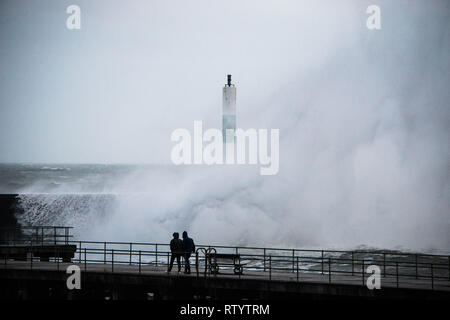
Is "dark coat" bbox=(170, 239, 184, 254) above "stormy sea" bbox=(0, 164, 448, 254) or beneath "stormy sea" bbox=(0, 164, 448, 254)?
above

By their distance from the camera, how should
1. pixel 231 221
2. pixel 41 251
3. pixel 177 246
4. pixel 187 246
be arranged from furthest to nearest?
pixel 231 221 < pixel 41 251 < pixel 177 246 < pixel 187 246

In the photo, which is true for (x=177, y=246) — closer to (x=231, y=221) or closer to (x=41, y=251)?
(x=41, y=251)

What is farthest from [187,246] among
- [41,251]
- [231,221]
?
[231,221]

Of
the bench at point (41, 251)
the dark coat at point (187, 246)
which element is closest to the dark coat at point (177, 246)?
the dark coat at point (187, 246)

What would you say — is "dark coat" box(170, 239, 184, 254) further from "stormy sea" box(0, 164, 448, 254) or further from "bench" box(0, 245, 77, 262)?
"stormy sea" box(0, 164, 448, 254)

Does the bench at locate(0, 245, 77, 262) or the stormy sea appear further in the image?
the stormy sea

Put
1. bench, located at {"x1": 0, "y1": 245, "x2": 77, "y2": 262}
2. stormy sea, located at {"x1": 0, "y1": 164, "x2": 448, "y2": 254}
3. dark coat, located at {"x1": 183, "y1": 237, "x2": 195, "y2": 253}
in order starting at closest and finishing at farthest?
dark coat, located at {"x1": 183, "y1": 237, "x2": 195, "y2": 253} < bench, located at {"x1": 0, "y1": 245, "x2": 77, "y2": 262} < stormy sea, located at {"x1": 0, "y1": 164, "x2": 448, "y2": 254}

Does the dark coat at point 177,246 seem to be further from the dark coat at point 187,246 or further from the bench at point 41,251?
the bench at point 41,251

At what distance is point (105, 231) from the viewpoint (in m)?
65.1

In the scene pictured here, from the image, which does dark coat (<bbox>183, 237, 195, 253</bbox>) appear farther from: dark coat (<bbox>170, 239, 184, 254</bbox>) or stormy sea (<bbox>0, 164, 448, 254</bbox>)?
stormy sea (<bbox>0, 164, 448, 254</bbox>)

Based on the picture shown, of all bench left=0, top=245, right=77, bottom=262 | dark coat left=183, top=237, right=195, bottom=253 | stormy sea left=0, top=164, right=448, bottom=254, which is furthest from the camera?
stormy sea left=0, top=164, right=448, bottom=254

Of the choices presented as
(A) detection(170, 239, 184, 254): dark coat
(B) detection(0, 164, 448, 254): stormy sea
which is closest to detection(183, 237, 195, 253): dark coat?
(A) detection(170, 239, 184, 254): dark coat
